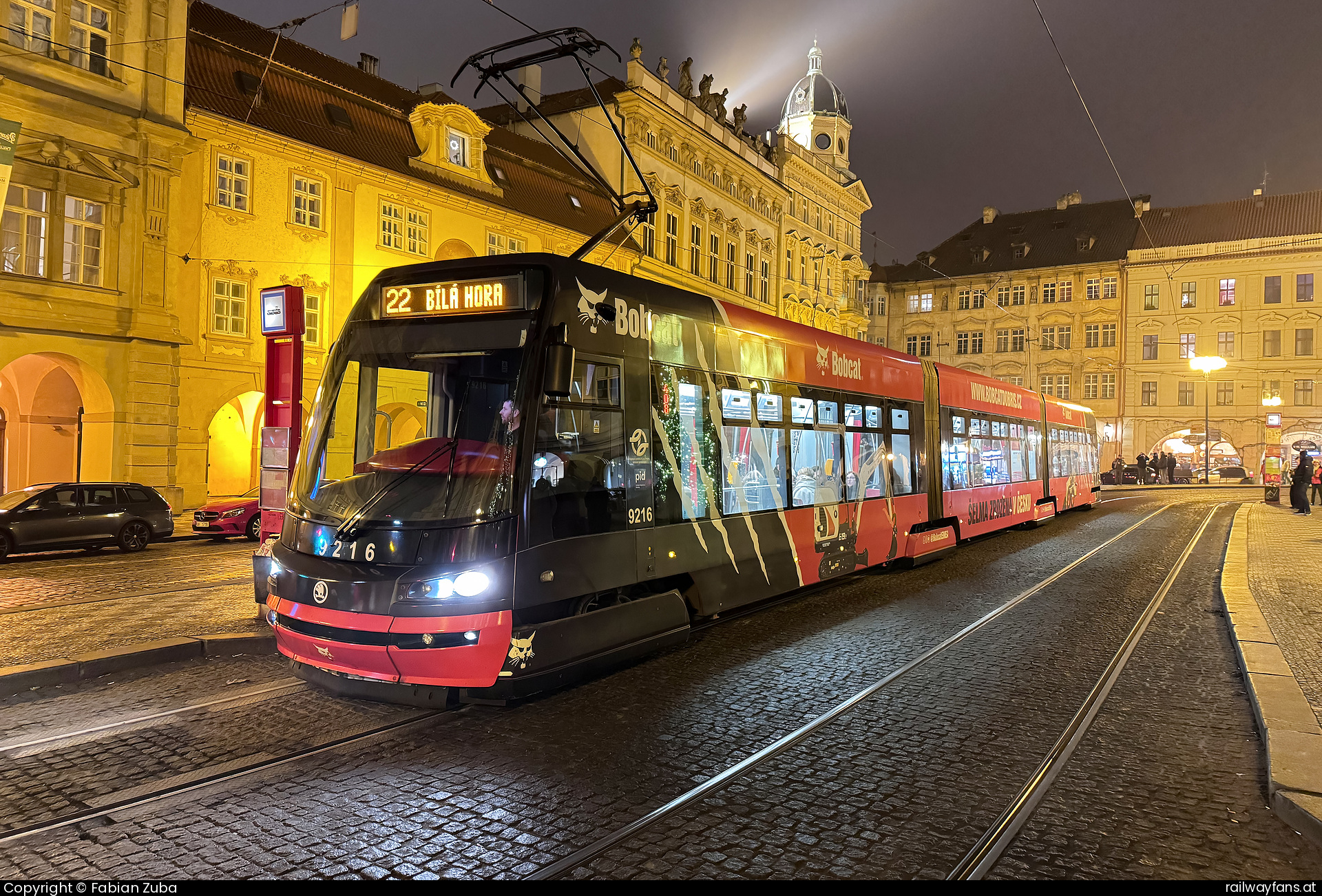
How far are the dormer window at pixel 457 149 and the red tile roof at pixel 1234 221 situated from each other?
170ft

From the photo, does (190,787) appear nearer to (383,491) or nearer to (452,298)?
(383,491)

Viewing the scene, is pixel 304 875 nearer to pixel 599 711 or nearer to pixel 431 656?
pixel 431 656

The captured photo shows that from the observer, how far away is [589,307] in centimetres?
702

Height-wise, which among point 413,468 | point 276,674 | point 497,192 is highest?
point 497,192

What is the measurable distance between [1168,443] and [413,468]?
67907 mm

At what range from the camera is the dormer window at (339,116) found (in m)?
25.6

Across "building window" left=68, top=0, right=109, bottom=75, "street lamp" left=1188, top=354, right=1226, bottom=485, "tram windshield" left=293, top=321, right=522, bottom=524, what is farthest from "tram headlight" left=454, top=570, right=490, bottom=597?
"street lamp" left=1188, top=354, right=1226, bottom=485

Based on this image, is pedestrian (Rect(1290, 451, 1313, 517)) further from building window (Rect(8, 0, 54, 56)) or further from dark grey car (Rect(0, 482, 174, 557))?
building window (Rect(8, 0, 54, 56))

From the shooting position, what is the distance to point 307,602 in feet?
20.7

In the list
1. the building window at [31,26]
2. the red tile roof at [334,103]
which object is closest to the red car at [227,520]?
the red tile roof at [334,103]

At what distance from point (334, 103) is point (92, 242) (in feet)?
28.0

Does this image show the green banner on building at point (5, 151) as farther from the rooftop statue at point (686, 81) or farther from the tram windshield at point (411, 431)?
the rooftop statue at point (686, 81)

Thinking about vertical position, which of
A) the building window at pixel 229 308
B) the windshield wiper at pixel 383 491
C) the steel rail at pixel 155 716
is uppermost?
the building window at pixel 229 308

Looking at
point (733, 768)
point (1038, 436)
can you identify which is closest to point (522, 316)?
point (733, 768)
